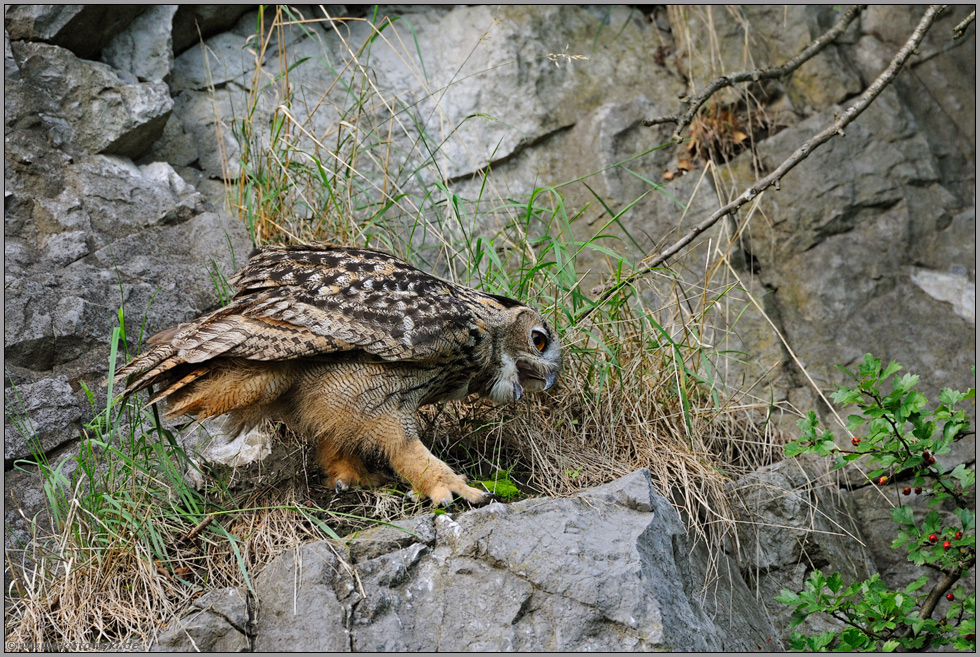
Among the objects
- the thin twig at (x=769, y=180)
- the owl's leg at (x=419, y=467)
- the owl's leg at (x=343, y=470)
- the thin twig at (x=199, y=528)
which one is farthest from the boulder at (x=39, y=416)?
the thin twig at (x=769, y=180)

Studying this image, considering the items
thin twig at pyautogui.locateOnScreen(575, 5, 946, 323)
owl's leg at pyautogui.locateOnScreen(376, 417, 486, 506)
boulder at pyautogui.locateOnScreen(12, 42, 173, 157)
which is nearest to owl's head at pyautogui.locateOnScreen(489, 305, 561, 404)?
thin twig at pyautogui.locateOnScreen(575, 5, 946, 323)

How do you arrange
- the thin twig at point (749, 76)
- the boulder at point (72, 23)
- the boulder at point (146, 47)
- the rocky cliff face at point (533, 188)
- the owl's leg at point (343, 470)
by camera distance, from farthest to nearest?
the boulder at point (146, 47), the boulder at point (72, 23), the thin twig at point (749, 76), the owl's leg at point (343, 470), the rocky cliff face at point (533, 188)

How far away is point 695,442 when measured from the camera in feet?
12.2

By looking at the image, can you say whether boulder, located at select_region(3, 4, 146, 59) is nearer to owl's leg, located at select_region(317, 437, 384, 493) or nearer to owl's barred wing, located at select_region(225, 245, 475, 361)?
owl's barred wing, located at select_region(225, 245, 475, 361)

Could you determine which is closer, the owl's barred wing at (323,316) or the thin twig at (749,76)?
the owl's barred wing at (323,316)

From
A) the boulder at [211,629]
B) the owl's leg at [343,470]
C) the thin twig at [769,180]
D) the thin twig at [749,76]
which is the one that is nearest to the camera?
the boulder at [211,629]

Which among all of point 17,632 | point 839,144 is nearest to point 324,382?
point 17,632

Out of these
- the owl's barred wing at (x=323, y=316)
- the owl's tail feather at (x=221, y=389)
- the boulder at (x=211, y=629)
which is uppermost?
the owl's barred wing at (x=323, y=316)

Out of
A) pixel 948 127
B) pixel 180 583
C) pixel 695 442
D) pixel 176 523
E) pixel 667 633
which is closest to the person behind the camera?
pixel 667 633

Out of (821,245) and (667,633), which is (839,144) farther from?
(667,633)

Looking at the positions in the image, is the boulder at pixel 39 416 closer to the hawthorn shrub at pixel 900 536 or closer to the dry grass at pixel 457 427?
the dry grass at pixel 457 427

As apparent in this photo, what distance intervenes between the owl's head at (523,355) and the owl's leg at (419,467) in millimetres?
484

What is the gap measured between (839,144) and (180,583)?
4.50m

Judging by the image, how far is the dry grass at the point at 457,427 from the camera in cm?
281
